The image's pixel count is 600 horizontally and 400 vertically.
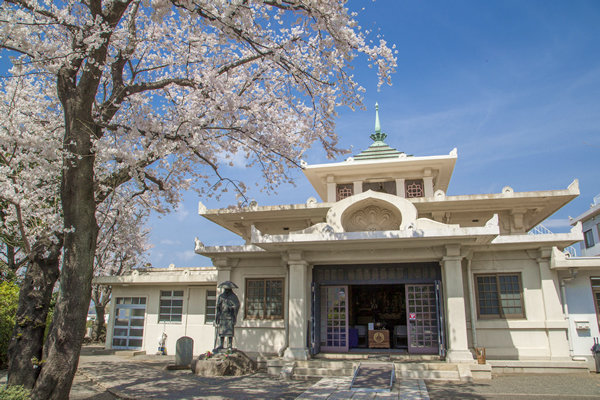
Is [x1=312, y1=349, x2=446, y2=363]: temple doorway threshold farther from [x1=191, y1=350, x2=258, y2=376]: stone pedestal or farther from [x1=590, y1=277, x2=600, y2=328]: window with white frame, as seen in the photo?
[x1=590, y1=277, x2=600, y2=328]: window with white frame

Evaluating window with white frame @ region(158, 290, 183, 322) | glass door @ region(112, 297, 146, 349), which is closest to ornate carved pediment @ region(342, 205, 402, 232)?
window with white frame @ region(158, 290, 183, 322)

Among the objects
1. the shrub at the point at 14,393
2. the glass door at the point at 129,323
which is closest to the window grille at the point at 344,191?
the glass door at the point at 129,323

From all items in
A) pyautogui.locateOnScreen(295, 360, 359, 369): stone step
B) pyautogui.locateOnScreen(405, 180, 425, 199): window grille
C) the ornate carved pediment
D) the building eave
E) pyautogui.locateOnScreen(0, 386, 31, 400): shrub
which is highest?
→ pyautogui.locateOnScreen(405, 180, 425, 199): window grille

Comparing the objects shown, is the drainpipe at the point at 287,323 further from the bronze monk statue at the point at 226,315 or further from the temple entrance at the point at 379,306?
the temple entrance at the point at 379,306

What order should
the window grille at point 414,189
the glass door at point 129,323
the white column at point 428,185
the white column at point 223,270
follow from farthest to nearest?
1. the glass door at point 129,323
2. the window grille at point 414,189
3. the white column at point 428,185
4. the white column at point 223,270

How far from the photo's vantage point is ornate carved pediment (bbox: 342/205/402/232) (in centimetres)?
1116

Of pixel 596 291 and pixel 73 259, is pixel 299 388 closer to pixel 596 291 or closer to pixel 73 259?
pixel 73 259

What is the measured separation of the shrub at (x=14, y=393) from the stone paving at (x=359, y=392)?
4.44 m

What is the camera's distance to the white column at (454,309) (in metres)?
10.1

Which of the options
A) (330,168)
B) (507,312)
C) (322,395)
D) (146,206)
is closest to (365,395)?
(322,395)

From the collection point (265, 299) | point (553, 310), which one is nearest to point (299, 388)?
point (265, 299)

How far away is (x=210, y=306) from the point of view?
15992mm

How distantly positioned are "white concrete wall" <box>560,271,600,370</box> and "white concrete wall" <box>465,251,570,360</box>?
2.09ft

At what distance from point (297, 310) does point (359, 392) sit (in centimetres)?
330
